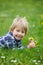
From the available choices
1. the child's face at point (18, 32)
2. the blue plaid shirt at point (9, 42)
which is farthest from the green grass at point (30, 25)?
the child's face at point (18, 32)

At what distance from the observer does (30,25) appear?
738 centimetres

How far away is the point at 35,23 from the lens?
7613 mm

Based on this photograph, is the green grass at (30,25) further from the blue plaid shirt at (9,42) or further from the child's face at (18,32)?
the child's face at (18,32)

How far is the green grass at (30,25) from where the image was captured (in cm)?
465

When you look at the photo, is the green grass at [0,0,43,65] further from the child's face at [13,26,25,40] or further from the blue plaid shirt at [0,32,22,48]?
the child's face at [13,26,25,40]

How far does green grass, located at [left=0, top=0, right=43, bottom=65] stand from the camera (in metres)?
4.65

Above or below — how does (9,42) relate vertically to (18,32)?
below

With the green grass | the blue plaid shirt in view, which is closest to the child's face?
the blue plaid shirt

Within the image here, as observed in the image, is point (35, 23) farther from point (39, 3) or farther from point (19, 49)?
point (39, 3)

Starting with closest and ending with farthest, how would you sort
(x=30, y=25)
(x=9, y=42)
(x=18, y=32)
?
(x=18, y=32) → (x=9, y=42) → (x=30, y=25)

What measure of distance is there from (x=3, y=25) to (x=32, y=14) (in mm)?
1885

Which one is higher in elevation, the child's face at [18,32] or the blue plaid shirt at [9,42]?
the child's face at [18,32]

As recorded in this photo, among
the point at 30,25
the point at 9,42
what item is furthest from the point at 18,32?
the point at 30,25

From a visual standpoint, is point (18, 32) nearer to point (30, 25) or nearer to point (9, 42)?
point (9, 42)
